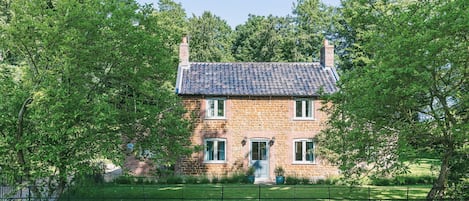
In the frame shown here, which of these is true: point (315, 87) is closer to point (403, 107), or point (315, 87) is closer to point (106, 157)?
point (403, 107)

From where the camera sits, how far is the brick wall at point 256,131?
26141 millimetres

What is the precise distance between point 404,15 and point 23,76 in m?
12.7

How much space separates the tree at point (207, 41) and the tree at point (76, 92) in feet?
130

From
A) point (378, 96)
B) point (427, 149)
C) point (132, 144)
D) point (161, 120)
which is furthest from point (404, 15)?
point (132, 144)

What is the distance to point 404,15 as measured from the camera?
13781 mm

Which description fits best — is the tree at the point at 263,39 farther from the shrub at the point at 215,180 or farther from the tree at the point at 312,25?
the shrub at the point at 215,180

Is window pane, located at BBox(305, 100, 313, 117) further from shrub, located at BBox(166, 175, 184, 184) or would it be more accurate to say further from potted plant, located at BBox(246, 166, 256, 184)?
shrub, located at BBox(166, 175, 184, 184)

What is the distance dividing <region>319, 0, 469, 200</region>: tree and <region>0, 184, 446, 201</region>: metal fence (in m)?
2.74

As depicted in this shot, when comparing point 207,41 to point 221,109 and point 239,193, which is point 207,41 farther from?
point 239,193

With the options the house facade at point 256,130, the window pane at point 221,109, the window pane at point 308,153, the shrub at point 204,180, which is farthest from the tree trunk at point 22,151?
the window pane at point 308,153

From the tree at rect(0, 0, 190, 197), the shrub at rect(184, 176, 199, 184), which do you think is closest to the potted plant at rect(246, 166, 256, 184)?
the shrub at rect(184, 176, 199, 184)

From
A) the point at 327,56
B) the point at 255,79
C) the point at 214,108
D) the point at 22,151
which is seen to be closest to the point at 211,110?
the point at 214,108

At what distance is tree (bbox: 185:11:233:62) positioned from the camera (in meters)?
56.6

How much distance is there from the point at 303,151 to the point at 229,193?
778cm
